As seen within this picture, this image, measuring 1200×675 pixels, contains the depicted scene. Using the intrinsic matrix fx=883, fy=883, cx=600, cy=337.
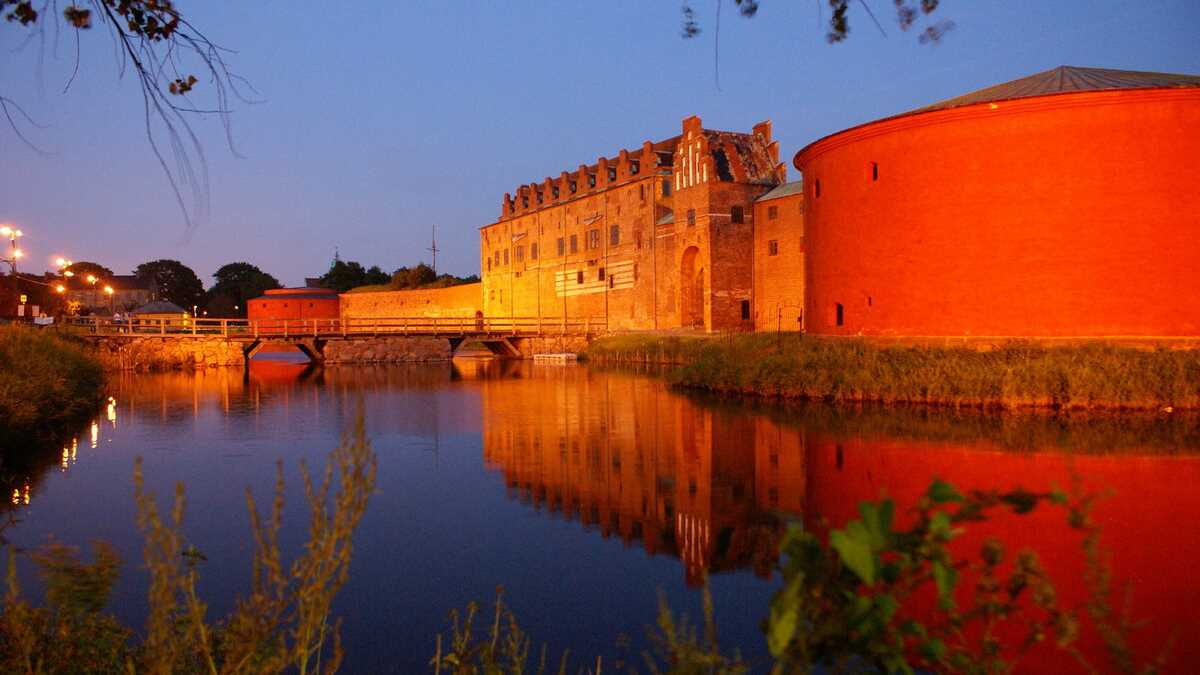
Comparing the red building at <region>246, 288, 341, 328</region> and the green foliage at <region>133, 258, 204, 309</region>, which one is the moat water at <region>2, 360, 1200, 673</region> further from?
the green foliage at <region>133, 258, 204, 309</region>

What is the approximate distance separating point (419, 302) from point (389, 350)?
57.5 ft

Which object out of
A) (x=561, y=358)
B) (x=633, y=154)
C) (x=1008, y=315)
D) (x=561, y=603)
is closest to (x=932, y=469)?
(x=561, y=603)

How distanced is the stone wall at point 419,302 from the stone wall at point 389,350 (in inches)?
524

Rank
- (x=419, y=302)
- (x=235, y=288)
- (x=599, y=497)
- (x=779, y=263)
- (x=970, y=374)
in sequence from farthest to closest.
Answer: (x=235, y=288), (x=419, y=302), (x=779, y=263), (x=970, y=374), (x=599, y=497)

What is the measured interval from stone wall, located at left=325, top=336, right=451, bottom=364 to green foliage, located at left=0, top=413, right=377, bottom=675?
32.3 m

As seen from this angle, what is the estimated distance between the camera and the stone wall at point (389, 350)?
36562mm

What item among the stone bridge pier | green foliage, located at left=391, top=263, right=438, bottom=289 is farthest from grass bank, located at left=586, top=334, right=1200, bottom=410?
green foliage, located at left=391, top=263, right=438, bottom=289

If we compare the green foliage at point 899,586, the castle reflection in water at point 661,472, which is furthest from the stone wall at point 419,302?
the green foliage at point 899,586

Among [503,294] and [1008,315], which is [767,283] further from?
[503,294]

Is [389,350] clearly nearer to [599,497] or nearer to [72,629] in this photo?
[599,497]

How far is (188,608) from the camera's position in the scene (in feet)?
12.4

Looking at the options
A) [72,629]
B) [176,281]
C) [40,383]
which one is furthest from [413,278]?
[72,629]

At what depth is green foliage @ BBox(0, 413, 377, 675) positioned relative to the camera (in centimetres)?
269

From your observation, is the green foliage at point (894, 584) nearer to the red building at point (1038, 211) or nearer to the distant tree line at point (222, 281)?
the red building at point (1038, 211)
